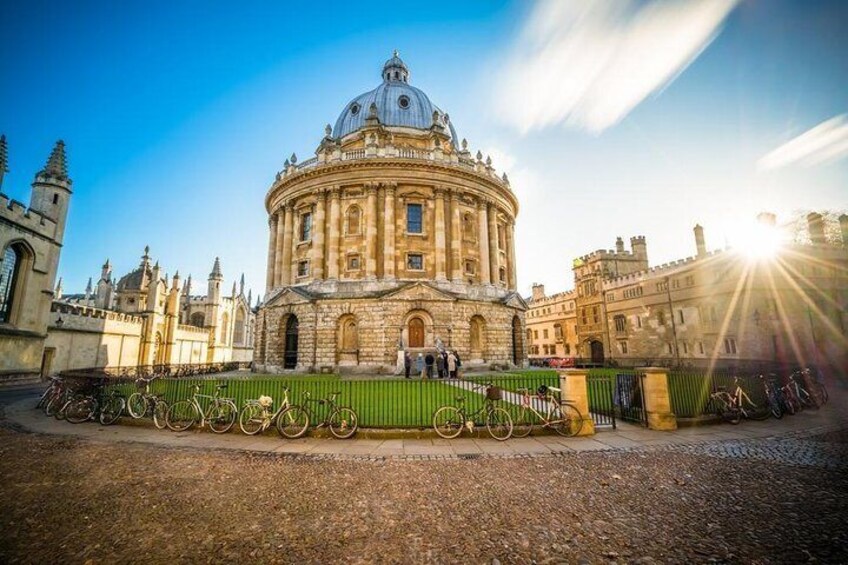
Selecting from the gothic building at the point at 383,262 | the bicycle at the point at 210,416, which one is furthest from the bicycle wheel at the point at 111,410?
the gothic building at the point at 383,262

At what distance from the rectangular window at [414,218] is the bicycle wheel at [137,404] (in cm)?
2043

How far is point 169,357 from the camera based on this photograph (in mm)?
37625

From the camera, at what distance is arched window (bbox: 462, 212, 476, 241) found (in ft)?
98.9

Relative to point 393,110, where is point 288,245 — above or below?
below

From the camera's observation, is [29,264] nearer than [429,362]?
Yes

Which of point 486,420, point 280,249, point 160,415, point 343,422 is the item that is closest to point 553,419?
point 486,420

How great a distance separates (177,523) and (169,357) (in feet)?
134

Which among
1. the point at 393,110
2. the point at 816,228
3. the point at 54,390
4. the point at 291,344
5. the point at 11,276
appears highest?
the point at 393,110

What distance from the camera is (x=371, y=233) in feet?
89.4

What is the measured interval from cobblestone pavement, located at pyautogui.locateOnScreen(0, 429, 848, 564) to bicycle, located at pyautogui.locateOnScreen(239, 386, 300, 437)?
176 cm

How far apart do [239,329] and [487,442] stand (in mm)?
64702

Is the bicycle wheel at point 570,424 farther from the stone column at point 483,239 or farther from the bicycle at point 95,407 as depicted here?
the stone column at point 483,239

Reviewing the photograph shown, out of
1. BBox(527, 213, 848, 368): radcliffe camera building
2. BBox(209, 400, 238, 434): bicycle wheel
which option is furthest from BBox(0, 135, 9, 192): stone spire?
BBox(527, 213, 848, 368): radcliffe camera building

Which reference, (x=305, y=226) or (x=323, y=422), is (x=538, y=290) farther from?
(x=323, y=422)
